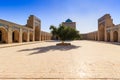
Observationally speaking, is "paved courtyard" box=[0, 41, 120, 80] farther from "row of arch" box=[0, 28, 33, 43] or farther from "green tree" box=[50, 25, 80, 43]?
"row of arch" box=[0, 28, 33, 43]

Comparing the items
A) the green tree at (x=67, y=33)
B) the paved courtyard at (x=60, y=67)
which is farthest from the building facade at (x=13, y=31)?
the paved courtyard at (x=60, y=67)

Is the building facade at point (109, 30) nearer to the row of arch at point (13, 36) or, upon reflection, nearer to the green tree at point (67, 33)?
the green tree at point (67, 33)

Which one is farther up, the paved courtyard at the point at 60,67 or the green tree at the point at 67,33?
A: the green tree at the point at 67,33

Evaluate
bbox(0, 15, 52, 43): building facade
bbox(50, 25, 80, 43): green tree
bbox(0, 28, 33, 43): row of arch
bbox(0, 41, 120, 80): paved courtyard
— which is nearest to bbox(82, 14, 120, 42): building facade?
bbox(50, 25, 80, 43): green tree

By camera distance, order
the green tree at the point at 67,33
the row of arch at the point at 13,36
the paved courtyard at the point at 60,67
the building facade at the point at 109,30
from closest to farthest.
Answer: the paved courtyard at the point at 60,67 < the green tree at the point at 67,33 < the row of arch at the point at 13,36 < the building facade at the point at 109,30

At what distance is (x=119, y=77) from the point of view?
411 centimetres

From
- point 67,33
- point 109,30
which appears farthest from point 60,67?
point 109,30

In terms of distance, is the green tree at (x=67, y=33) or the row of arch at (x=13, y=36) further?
the row of arch at (x=13, y=36)

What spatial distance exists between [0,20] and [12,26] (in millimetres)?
4029

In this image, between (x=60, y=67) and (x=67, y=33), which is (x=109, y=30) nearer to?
(x=67, y=33)

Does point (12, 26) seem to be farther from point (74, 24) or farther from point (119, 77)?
point (74, 24)

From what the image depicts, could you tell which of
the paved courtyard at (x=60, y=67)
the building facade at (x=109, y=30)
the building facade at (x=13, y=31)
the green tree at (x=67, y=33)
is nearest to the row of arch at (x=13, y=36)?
the building facade at (x=13, y=31)

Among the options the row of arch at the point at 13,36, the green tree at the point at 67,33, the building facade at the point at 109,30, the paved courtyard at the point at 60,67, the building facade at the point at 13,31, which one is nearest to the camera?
the paved courtyard at the point at 60,67

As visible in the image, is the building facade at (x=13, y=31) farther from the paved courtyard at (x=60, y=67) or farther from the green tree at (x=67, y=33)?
the paved courtyard at (x=60, y=67)
